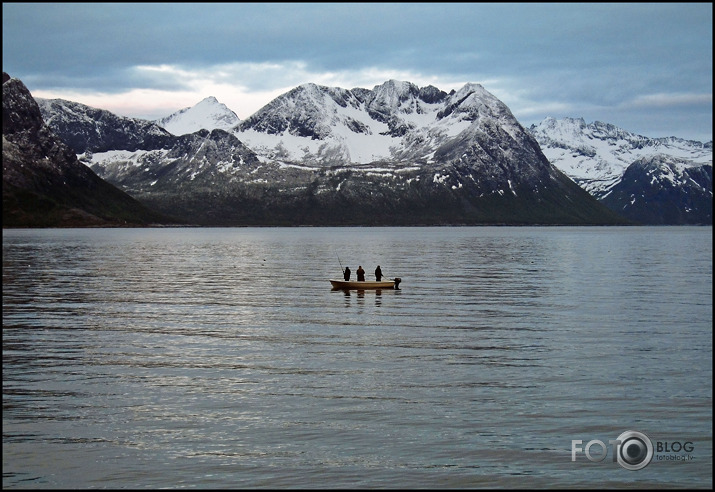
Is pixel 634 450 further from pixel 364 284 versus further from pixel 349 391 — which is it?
pixel 364 284

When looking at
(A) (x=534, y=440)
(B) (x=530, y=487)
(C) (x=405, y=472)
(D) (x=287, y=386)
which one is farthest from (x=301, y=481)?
(D) (x=287, y=386)

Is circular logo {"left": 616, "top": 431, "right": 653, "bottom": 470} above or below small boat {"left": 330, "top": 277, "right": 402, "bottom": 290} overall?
below

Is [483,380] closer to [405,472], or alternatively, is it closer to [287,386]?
[287,386]

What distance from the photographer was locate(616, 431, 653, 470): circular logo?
28984 mm

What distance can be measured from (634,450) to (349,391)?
13289 mm

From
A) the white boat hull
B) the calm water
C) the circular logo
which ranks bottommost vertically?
the circular logo

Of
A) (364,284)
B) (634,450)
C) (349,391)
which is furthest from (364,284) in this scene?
(634,450)

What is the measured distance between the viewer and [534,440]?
30.8 m

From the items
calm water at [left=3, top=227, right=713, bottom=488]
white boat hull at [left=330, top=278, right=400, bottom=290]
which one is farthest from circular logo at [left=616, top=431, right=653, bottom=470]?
white boat hull at [left=330, top=278, right=400, bottom=290]

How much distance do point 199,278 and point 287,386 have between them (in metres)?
73.0

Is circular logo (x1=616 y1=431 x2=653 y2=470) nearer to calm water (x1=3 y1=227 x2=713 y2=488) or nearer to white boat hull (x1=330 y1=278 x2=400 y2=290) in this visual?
calm water (x1=3 y1=227 x2=713 y2=488)

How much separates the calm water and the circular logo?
0.41m

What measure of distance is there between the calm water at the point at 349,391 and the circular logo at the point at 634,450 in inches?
16.3

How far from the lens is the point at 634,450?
1185 inches
